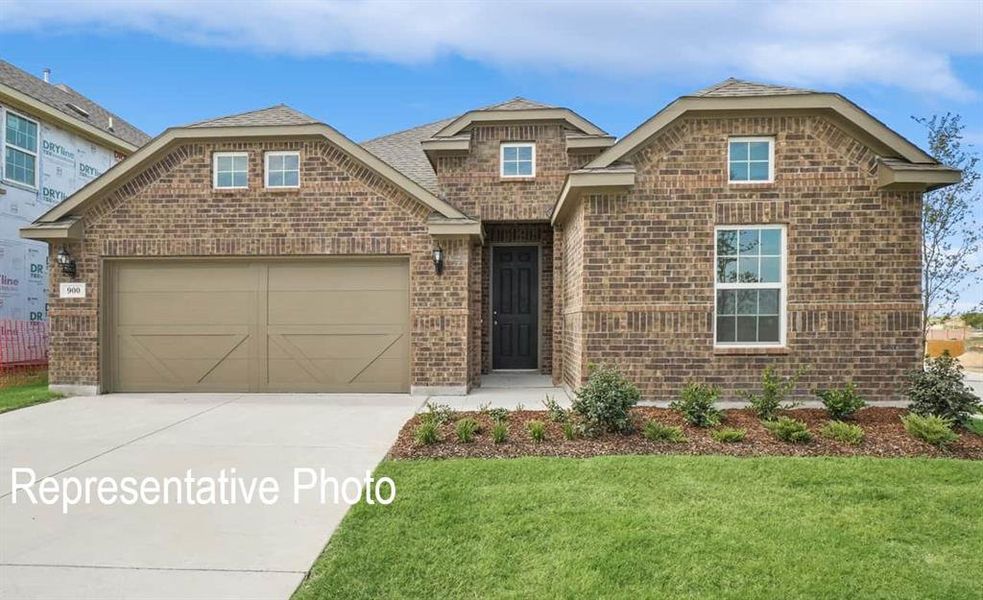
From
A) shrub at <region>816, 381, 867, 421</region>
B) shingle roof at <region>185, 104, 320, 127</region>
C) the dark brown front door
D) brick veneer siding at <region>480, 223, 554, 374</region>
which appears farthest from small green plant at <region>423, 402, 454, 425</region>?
shingle roof at <region>185, 104, 320, 127</region>

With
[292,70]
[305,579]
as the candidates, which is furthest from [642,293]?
[292,70]

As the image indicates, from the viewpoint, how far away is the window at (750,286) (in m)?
8.48

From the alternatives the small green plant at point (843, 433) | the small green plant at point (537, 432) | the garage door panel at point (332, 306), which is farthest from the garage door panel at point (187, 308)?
the small green plant at point (843, 433)

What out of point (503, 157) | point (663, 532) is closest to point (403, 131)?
point (503, 157)

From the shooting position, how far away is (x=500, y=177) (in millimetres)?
11359

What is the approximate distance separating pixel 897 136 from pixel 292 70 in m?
16.5

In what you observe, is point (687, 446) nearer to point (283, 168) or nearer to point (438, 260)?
point (438, 260)

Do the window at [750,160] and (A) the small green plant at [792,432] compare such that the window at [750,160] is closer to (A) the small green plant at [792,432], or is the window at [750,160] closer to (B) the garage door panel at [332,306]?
(A) the small green plant at [792,432]

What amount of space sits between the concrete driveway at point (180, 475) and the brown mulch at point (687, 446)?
2.47ft

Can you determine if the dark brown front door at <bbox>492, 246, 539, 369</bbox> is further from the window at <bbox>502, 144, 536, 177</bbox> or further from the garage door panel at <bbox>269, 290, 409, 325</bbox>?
the garage door panel at <bbox>269, 290, 409, 325</bbox>

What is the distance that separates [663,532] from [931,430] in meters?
4.04

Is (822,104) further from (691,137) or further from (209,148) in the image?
(209,148)

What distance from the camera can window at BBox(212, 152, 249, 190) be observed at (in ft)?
32.2

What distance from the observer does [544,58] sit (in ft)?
46.8
